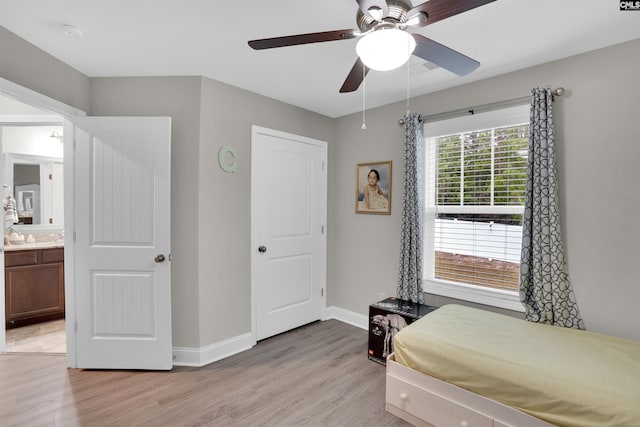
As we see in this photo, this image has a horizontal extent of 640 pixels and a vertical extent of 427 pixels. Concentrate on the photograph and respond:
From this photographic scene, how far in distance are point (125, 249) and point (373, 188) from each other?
241cm

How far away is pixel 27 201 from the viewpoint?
3.87 meters

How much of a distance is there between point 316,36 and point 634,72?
7.01 feet

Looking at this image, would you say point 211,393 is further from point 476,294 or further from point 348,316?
point 476,294

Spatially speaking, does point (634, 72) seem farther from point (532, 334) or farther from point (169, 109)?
point (169, 109)

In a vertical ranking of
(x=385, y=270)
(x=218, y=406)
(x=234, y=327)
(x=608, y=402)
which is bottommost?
(x=218, y=406)

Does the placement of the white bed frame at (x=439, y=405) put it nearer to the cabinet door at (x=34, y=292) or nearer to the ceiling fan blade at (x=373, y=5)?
the ceiling fan blade at (x=373, y=5)

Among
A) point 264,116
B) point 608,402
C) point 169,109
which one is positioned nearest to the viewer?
point 608,402

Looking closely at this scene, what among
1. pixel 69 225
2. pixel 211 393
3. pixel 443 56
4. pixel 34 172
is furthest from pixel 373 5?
pixel 34 172

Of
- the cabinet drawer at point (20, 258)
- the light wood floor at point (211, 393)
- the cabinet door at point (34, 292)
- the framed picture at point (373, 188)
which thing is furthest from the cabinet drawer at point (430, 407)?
the cabinet drawer at point (20, 258)

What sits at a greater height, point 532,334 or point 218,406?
point 532,334

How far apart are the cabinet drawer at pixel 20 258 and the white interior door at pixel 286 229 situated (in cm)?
259

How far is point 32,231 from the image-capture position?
389cm

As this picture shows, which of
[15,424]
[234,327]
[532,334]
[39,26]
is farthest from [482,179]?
[15,424]

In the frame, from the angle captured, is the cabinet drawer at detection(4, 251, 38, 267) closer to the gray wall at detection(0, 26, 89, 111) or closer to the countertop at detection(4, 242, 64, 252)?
the countertop at detection(4, 242, 64, 252)
